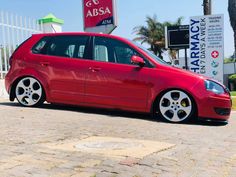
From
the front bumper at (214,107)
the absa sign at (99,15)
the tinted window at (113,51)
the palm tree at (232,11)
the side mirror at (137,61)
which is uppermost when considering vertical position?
the palm tree at (232,11)

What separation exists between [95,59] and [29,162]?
13.8 feet

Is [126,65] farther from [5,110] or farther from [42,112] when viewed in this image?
[5,110]

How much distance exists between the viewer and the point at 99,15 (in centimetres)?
1398

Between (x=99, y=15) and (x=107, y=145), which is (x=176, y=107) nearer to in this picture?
(x=107, y=145)

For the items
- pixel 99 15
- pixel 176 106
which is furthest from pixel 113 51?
pixel 99 15

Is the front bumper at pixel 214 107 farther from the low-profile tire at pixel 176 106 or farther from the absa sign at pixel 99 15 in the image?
the absa sign at pixel 99 15

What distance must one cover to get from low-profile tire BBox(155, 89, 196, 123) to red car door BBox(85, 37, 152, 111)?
13.6 inches

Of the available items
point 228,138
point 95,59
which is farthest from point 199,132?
point 95,59

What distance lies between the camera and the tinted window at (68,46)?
27.1ft

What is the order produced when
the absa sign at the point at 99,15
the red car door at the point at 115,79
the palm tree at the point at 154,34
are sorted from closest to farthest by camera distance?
the red car door at the point at 115,79, the absa sign at the point at 99,15, the palm tree at the point at 154,34

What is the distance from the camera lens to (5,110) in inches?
304

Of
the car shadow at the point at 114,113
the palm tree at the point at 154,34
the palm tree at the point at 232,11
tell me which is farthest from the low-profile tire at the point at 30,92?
the palm tree at the point at 154,34

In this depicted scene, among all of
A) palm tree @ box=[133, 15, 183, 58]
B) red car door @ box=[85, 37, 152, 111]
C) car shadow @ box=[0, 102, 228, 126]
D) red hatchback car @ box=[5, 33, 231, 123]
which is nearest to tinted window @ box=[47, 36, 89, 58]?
red hatchback car @ box=[5, 33, 231, 123]

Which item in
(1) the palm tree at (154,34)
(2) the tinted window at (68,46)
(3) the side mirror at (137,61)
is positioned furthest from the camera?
(1) the palm tree at (154,34)
